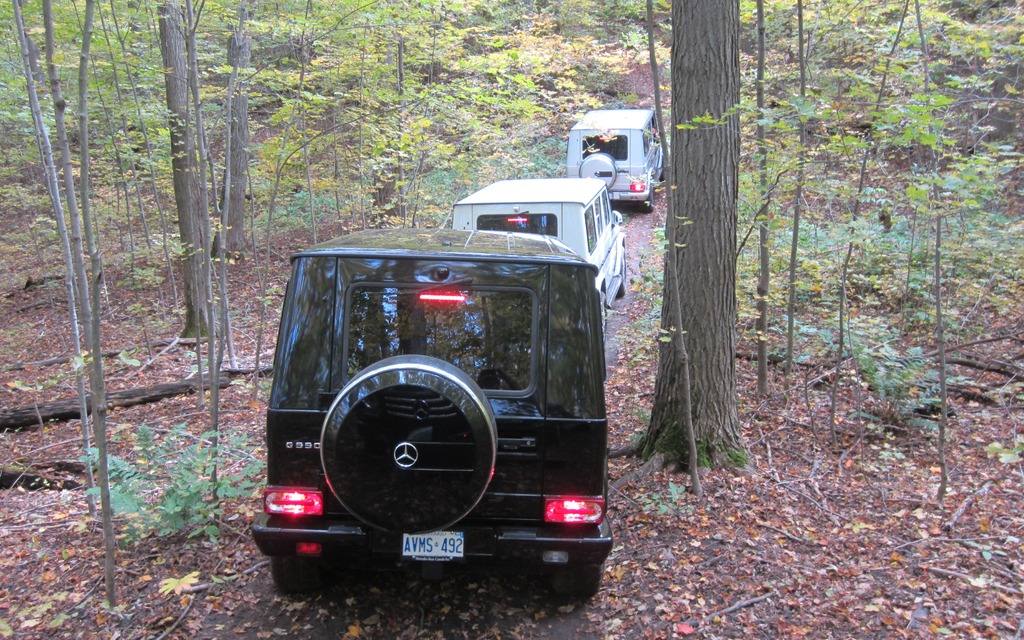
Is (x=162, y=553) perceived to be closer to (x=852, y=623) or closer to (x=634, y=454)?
(x=634, y=454)

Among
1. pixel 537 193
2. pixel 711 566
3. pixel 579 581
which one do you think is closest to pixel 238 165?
pixel 537 193

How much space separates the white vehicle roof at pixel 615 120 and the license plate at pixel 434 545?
15.0 metres

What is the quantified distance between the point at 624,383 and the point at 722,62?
4132 mm

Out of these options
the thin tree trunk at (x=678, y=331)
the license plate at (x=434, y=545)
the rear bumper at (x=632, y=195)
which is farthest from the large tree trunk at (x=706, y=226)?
the rear bumper at (x=632, y=195)

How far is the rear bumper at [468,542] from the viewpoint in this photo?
3.34 metres

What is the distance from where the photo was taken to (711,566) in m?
4.13

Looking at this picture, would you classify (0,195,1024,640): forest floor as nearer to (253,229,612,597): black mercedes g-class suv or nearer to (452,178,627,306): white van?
(253,229,612,597): black mercedes g-class suv

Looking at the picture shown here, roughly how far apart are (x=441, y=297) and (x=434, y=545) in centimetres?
126

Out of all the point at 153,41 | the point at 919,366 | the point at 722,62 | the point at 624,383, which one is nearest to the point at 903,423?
the point at 919,366

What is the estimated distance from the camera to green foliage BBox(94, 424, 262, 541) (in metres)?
4.36

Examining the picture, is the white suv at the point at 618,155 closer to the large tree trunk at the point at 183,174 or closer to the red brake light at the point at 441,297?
the large tree trunk at the point at 183,174

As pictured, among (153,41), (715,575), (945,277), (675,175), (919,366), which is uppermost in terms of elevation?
(153,41)

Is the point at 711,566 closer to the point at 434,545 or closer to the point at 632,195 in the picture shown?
the point at 434,545

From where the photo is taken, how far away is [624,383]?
812 centimetres
